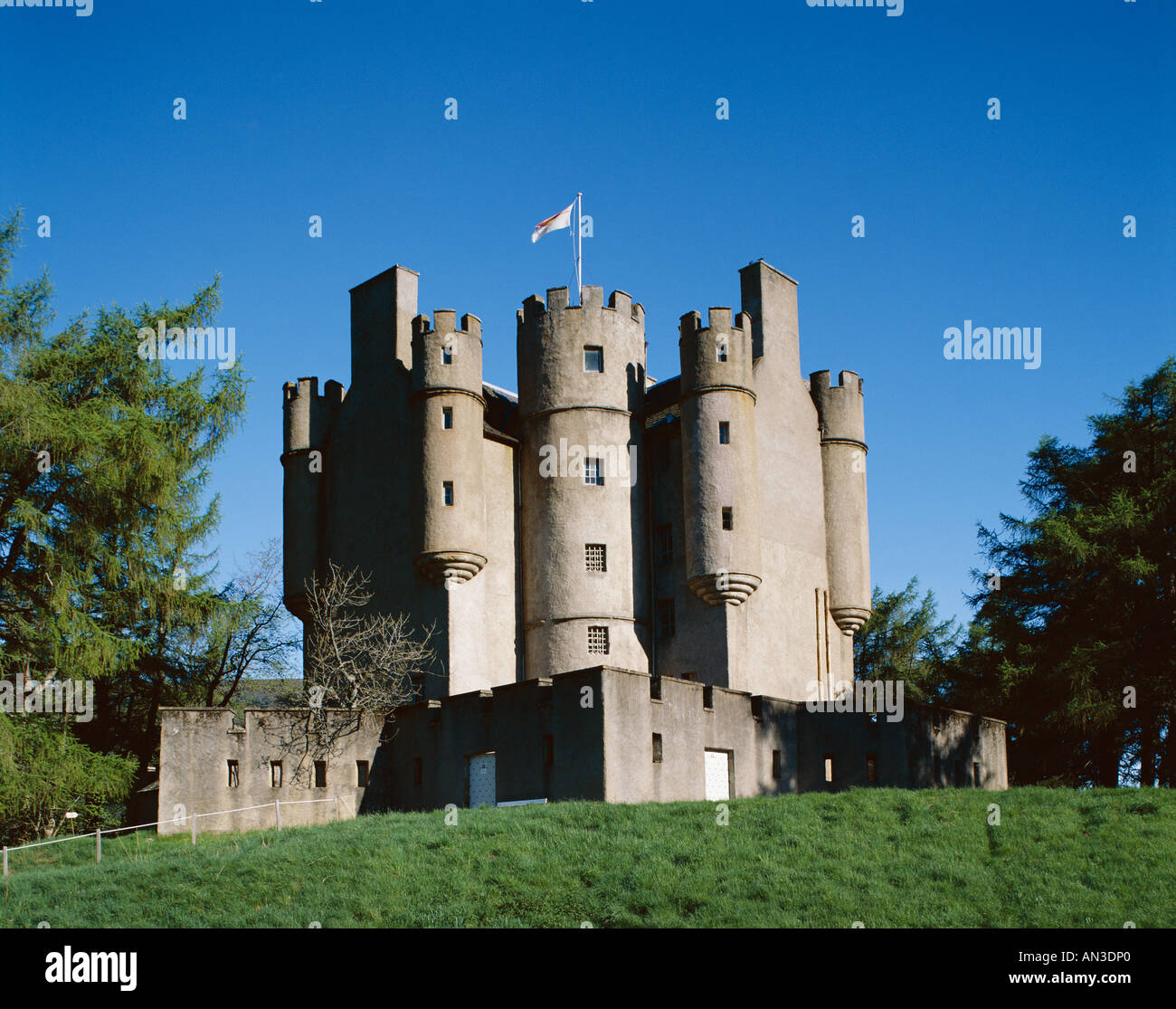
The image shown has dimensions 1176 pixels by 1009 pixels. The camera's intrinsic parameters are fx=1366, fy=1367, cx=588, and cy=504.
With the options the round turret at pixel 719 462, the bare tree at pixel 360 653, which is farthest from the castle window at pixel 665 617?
the bare tree at pixel 360 653

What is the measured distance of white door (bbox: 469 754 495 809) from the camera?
3678 centimetres

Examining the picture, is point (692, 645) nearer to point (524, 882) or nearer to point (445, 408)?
point (445, 408)

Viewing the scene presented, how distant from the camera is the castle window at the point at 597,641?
4325 centimetres

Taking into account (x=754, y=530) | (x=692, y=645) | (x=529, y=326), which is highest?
(x=529, y=326)

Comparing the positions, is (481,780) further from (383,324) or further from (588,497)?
(383,324)

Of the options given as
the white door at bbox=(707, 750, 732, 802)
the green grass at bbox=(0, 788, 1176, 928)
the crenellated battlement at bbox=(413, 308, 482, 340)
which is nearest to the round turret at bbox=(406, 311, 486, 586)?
the crenellated battlement at bbox=(413, 308, 482, 340)

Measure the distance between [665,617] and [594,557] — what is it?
10.0 feet

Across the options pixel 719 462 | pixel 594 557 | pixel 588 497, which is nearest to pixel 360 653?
pixel 594 557

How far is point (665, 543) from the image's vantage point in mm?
45375

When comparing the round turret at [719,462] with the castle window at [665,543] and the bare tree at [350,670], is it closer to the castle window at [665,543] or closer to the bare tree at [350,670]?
the castle window at [665,543]

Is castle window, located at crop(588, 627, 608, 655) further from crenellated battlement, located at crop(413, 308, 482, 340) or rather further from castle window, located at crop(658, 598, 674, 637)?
crenellated battlement, located at crop(413, 308, 482, 340)

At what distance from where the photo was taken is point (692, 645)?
4319 cm
